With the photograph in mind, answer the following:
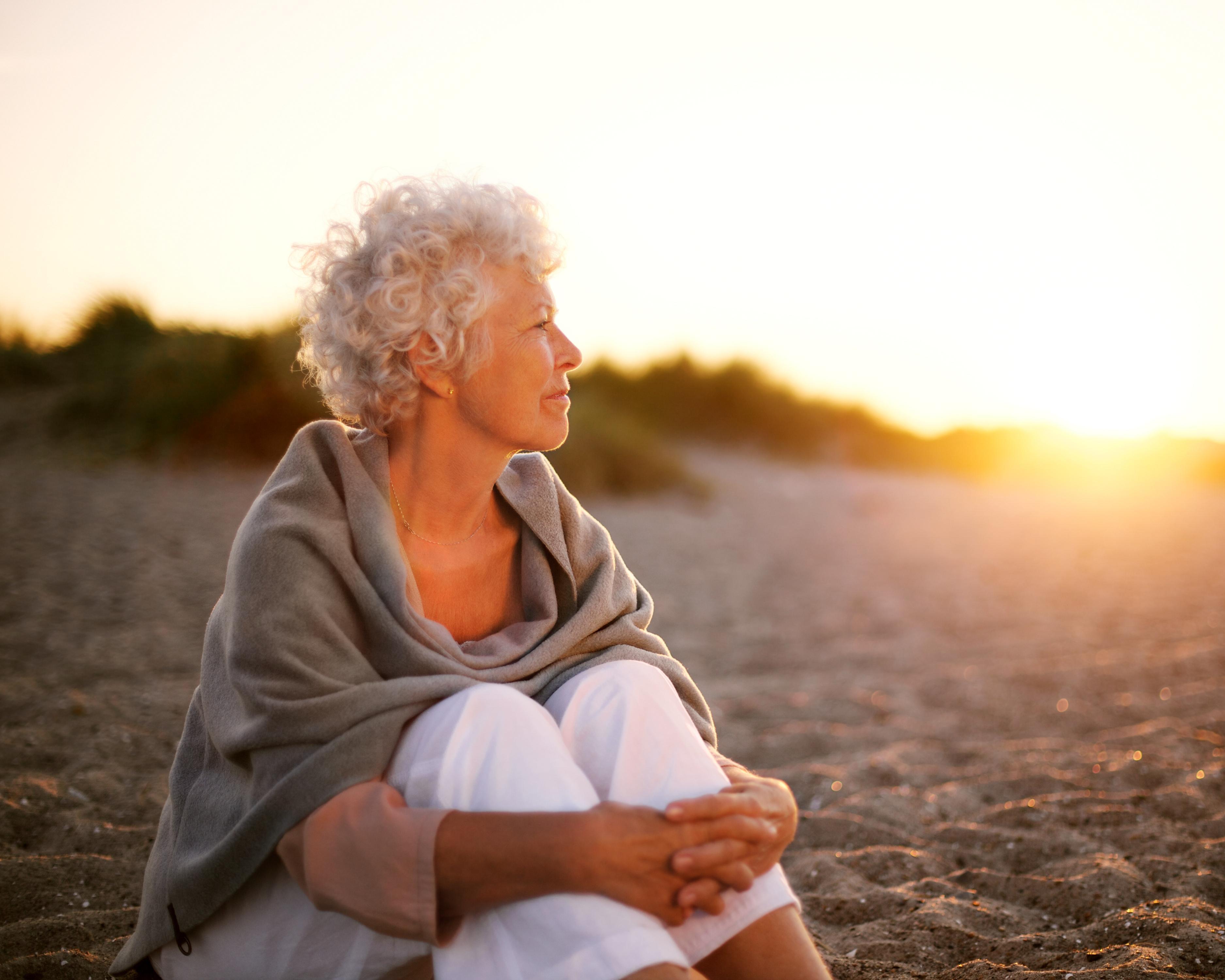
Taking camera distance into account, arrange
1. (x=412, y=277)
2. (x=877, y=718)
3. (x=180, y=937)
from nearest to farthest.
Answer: (x=180, y=937)
(x=412, y=277)
(x=877, y=718)

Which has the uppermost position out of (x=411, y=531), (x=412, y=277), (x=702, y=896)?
(x=412, y=277)

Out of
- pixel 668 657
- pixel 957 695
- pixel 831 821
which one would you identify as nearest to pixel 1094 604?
pixel 957 695

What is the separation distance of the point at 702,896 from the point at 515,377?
41.3 inches

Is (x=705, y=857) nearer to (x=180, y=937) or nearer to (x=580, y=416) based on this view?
(x=180, y=937)

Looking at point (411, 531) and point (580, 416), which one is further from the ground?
point (411, 531)

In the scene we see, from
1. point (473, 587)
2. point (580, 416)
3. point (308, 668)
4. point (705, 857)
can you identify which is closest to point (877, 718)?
point (473, 587)

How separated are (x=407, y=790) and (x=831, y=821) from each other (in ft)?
6.08

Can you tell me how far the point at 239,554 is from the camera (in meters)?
1.62

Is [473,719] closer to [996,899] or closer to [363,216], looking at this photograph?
[363,216]

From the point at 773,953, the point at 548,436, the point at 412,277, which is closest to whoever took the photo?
the point at 773,953

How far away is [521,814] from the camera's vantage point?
1390 mm

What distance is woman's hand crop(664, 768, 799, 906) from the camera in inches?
55.2

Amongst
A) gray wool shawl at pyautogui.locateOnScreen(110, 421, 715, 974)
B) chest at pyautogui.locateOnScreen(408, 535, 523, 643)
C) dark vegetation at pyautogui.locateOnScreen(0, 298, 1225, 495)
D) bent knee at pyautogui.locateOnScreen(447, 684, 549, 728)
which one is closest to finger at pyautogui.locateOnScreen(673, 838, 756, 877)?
bent knee at pyautogui.locateOnScreen(447, 684, 549, 728)

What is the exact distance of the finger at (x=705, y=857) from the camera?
4.55 ft
